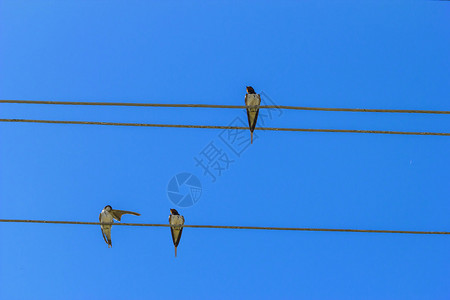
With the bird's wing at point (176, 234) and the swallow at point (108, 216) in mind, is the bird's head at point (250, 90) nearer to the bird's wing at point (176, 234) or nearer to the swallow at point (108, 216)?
the bird's wing at point (176, 234)

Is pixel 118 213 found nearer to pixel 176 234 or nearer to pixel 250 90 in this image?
pixel 176 234

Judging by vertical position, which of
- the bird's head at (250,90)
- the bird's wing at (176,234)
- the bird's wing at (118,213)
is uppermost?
the bird's head at (250,90)

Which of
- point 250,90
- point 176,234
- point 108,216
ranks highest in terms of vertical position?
point 250,90

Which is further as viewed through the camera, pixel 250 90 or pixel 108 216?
pixel 108 216

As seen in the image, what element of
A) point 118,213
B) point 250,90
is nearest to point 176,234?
point 118,213

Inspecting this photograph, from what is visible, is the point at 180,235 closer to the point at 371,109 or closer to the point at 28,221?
the point at 28,221

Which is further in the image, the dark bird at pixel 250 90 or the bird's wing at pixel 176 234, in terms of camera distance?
the bird's wing at pixel 176 234

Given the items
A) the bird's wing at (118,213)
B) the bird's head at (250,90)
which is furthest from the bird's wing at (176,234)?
the bird's head at (250,90)

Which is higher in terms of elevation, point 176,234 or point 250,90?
point 250,90

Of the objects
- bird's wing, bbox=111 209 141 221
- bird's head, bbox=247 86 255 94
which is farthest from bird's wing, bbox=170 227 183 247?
bird's head, bbox=247 86 255 94

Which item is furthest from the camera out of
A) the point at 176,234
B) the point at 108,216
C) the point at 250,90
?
the point at 108,216

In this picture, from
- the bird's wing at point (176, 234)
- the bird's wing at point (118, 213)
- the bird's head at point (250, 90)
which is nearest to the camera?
the bird's head at point (250, 90)

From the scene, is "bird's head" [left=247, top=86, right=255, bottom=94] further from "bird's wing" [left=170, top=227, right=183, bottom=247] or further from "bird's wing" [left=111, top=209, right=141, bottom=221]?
"bird's wing" [left=111, top=209, right=141, bottom=221]

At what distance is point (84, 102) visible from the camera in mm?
5270
